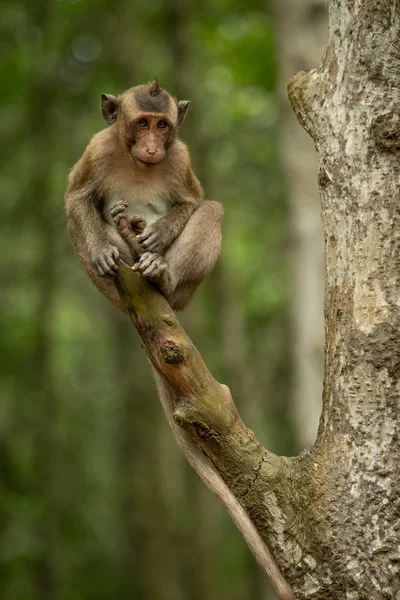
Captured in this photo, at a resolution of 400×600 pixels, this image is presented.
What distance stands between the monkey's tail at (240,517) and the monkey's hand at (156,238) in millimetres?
1203

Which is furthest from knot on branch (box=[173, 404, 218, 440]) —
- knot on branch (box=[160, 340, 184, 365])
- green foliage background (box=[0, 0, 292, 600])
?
green foliage background (box=[0, 0, 292, 600])

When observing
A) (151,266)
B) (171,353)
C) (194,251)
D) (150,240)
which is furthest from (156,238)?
(171,353)

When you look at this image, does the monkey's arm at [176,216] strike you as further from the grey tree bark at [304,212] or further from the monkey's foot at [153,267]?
the grey tree bark at [304,212]

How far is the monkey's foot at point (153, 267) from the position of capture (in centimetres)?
523

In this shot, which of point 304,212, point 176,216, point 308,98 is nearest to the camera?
point 308,98

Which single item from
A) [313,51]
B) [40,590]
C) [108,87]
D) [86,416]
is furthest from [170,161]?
[86,416]

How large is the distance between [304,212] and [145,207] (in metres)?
4.04

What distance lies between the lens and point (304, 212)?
10109 millimetres

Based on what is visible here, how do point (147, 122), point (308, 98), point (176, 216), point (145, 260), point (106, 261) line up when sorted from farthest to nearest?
point (176, 216) → point (147, 122) → point (145, 260) → point (106, 261) → point (308, 98)

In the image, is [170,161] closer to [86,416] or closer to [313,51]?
[313,51]

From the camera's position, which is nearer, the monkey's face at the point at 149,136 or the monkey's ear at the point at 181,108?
the monkey's face at the point at 149,136

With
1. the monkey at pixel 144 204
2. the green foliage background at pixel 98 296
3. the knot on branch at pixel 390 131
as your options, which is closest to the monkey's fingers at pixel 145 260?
the monkey at pixel 144 204

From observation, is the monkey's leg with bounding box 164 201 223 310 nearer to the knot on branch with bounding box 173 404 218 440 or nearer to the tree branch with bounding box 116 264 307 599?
the tree branch with bounding box 116 264 307 599

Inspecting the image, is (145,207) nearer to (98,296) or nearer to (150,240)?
(150,240)
